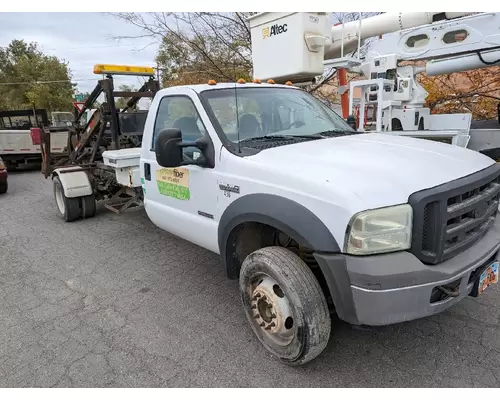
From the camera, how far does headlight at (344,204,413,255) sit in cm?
212

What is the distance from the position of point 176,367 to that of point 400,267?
5.38 ft

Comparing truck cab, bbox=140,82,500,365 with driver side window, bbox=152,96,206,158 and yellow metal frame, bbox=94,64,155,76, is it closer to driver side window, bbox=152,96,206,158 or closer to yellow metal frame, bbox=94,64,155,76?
driver side window, bbox=152,96,206,158

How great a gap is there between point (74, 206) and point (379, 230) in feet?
17.5

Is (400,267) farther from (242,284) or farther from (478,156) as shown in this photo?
(478,156)

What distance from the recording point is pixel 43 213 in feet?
22.7

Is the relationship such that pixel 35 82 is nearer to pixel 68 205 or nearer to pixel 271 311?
pixel 68 205

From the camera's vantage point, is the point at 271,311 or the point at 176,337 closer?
the point at 271,311

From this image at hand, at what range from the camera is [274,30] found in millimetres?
5648

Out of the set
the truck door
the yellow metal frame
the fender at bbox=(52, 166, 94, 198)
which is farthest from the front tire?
the truck door

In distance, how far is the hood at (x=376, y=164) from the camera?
7.22 ft

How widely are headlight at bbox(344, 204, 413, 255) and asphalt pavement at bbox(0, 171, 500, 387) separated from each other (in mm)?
951

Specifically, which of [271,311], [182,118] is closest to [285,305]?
[271,311]

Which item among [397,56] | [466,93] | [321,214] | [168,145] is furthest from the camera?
[466,93]

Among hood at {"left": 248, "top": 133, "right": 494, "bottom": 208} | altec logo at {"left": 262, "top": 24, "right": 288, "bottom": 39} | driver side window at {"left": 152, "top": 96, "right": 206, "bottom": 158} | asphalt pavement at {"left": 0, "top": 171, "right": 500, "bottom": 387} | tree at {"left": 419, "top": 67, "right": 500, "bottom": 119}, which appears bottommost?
asphalt pavement at {"left": 0, "top": 171, "right": 500, "bottom": 387}
